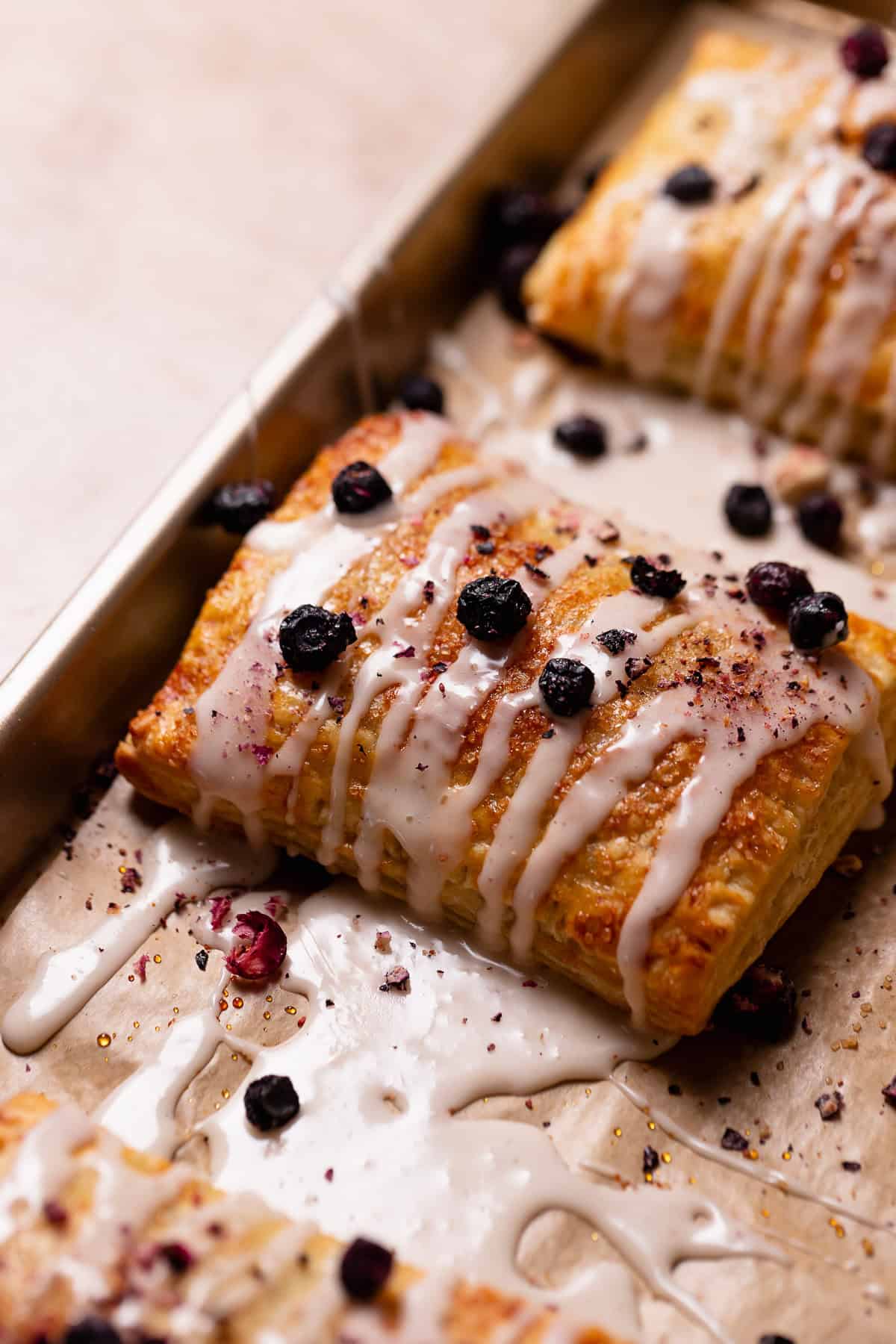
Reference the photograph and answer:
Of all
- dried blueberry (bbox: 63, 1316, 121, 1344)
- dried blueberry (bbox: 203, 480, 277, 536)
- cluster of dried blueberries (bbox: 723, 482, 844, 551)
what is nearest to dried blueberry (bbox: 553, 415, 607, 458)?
cluster of dried blueberries (bbox: 723, 482, 844, 551)

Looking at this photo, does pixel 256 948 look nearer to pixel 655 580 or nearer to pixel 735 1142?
pixel 735 1142

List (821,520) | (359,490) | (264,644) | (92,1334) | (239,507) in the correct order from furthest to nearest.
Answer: (821,520) < (239,507) < (359,490) < (264,644) < (92,1334)

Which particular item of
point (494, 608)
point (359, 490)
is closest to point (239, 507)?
point (359, 490)

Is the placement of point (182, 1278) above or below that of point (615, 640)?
below

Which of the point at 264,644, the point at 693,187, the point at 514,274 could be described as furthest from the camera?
the point at 514,274

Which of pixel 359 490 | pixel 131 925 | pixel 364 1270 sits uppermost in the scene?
pixel 359 490

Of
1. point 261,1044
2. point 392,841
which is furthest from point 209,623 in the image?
point 261,1044
